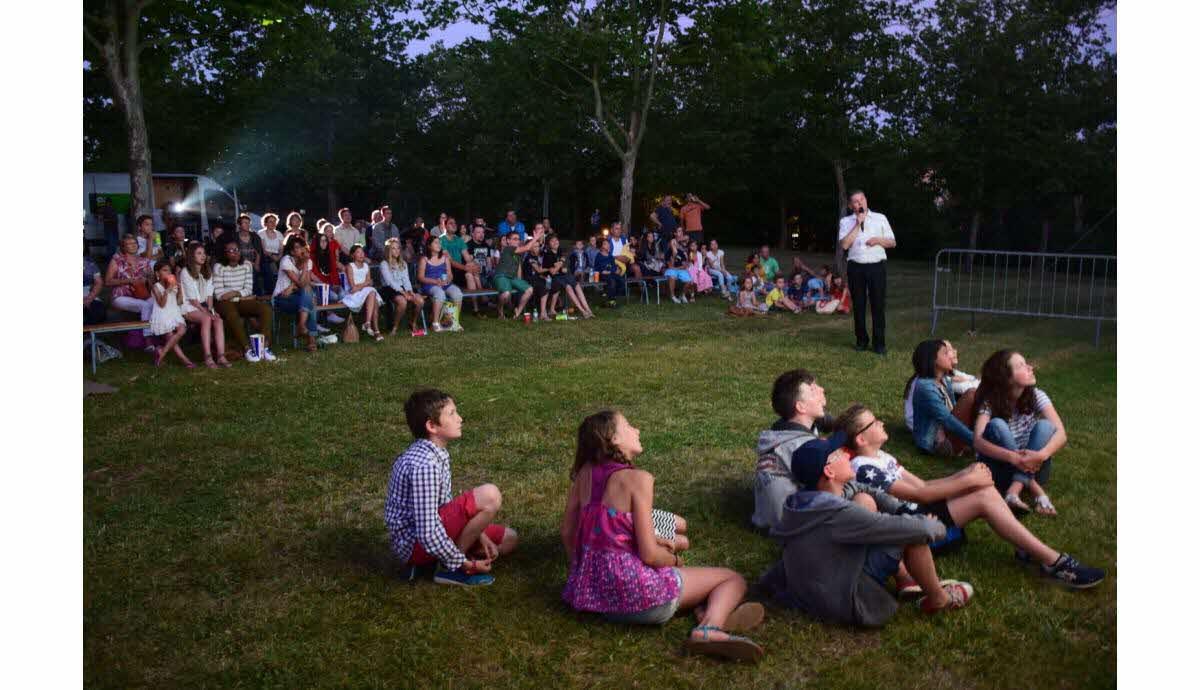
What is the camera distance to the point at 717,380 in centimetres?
815

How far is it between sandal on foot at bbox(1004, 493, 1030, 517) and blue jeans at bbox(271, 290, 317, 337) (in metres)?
7.18

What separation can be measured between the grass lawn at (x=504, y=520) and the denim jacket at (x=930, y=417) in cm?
17

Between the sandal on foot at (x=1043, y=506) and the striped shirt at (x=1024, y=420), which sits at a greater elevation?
the striped shirt at (x=1024, y=420)

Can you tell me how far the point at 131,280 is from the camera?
9.40 m

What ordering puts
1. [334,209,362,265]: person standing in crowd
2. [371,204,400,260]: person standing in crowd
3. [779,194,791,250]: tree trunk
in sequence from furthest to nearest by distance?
[779,194,791,250]: tree trunk, [371,204,400,260]: person standing in crowd, [334,209,362,265]: person standing in crowd

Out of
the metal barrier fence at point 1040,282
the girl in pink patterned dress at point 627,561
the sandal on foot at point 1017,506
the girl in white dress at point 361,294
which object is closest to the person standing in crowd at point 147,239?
the girl in white dress at point 361,294

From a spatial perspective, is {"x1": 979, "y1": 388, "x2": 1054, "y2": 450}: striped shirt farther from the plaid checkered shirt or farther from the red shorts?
the plaid checkered shirt

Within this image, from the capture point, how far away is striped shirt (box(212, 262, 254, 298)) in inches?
384

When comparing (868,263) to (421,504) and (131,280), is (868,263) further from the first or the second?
(131,280)

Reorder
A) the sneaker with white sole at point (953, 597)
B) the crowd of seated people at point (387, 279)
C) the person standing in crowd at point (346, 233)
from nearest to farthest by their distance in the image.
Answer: the sneaker with white sole at point (953, 597) < the crowd of seated people at point (387, 279) < the person standing in crowd at point (346, 233)

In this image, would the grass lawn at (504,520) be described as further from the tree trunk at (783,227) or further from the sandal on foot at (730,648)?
the tree trunk at (783,227)

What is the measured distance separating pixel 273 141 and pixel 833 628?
3033 cm

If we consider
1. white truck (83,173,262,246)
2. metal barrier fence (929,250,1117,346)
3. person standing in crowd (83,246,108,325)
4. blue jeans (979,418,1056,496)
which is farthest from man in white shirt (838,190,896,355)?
white truck (83,173,262,246)

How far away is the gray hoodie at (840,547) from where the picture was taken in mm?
3369
